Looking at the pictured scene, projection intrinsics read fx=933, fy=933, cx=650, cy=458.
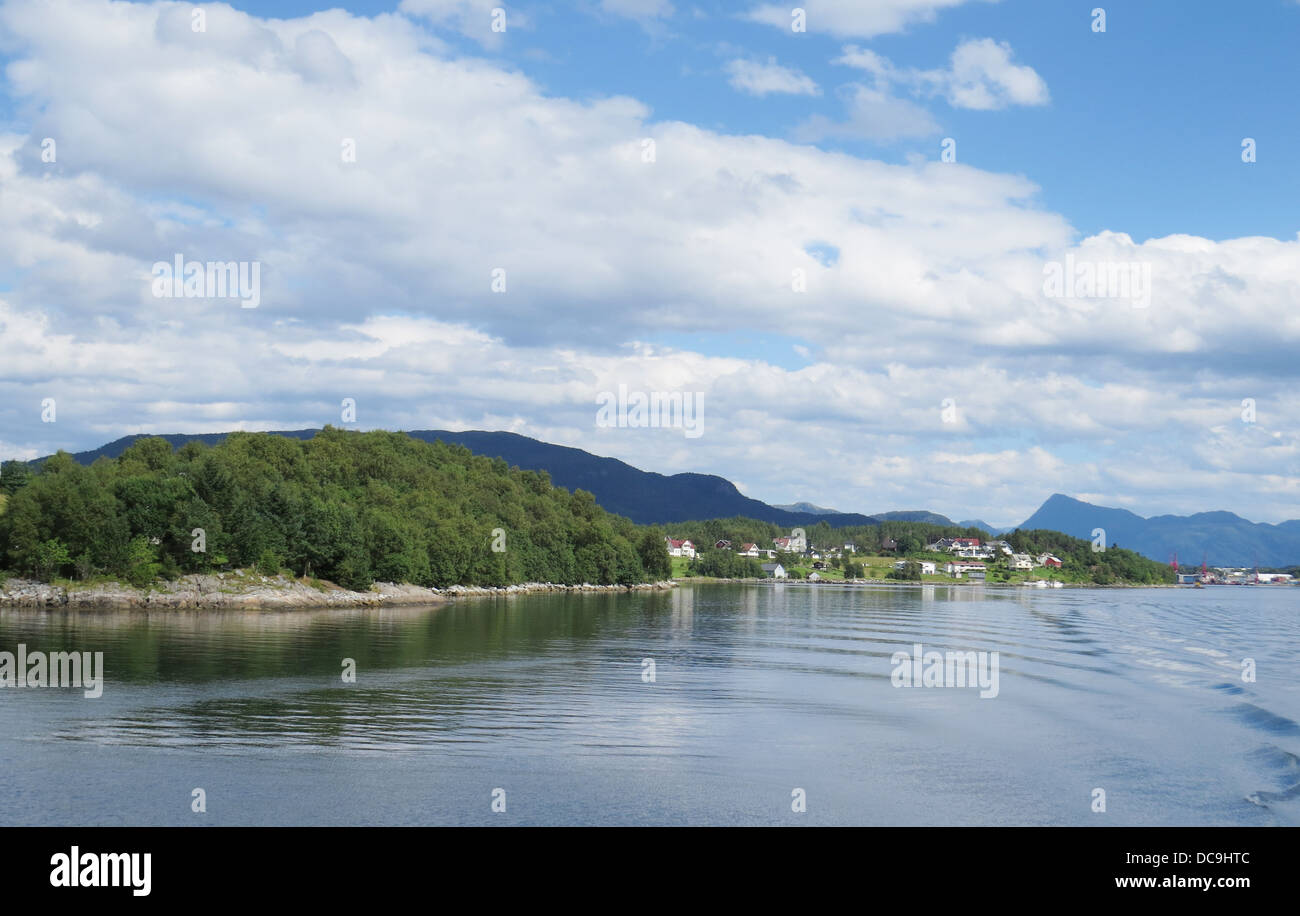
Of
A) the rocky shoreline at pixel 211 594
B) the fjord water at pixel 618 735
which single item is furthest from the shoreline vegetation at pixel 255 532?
the fjord water at pixel 618 735

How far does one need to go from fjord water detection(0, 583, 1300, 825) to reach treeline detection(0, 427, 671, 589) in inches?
930

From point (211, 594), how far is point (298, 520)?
45.1 feet

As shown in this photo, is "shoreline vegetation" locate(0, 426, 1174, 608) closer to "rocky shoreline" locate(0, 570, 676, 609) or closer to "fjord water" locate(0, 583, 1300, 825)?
"rocky shoreline" locate(0, 570, 676, 609)

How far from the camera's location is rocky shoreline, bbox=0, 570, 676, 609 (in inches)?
2936

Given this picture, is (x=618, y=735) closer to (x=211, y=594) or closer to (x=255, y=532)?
(x=211, y=594)

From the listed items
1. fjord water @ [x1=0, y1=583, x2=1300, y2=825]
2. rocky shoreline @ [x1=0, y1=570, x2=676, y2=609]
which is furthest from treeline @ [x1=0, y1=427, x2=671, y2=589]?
fjord water @ [x1=0, y1=583, x2=1300, y2=825]

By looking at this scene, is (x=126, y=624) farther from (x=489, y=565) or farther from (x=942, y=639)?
(x=489, y=565)

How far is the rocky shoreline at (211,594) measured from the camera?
2936 inches

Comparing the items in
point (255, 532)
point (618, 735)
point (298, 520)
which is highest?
point (298, 520)

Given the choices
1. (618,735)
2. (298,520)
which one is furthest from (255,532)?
(618,735)

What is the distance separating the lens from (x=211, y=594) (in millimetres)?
81125

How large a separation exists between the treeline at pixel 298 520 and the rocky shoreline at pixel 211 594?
5.64 ft

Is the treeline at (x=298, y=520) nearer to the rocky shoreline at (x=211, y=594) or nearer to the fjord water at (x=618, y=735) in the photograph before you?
the rocky shoreline at (x=211, y=594)

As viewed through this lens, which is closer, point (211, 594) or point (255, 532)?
point (211, 594)
